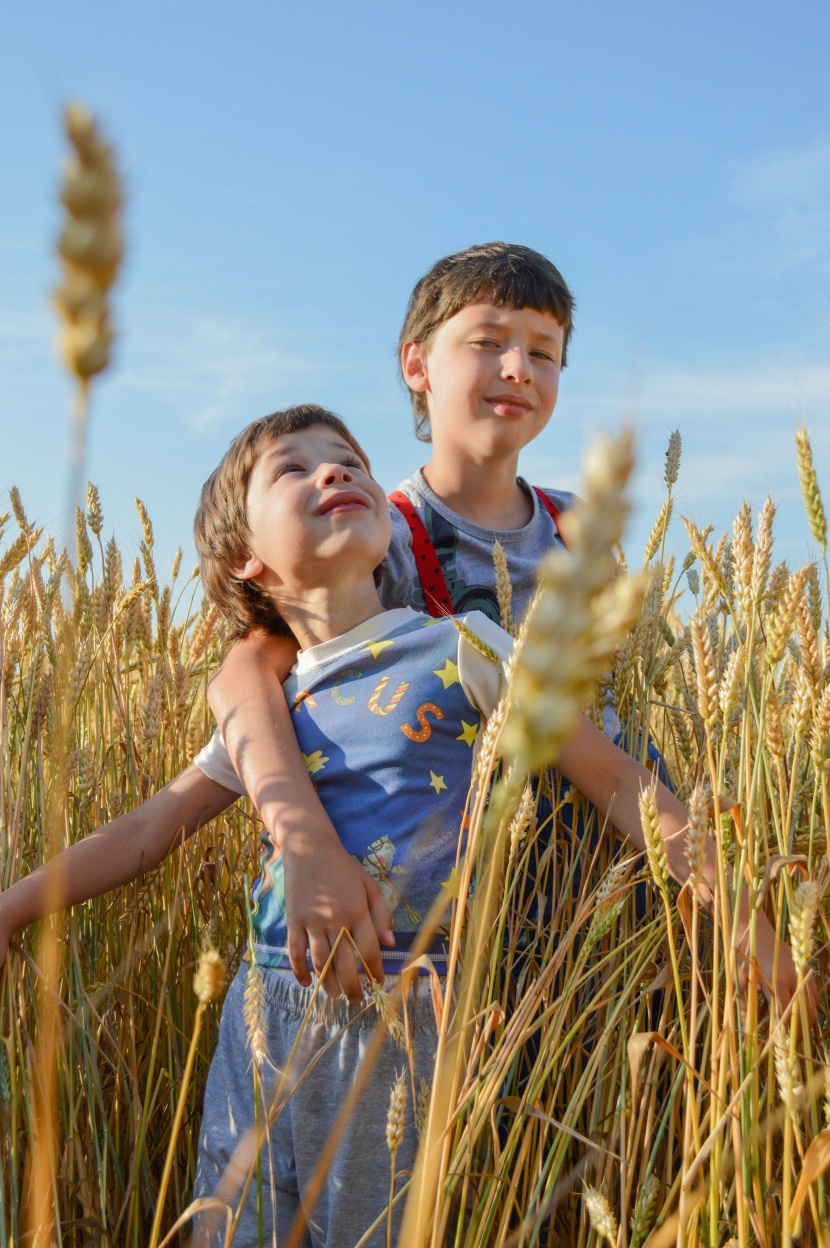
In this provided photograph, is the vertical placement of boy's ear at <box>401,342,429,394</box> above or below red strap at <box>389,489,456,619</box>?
above

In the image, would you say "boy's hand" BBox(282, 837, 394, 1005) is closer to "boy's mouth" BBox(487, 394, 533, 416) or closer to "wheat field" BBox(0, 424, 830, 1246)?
"wheat field" BBox(0, 424, 830, 1246)

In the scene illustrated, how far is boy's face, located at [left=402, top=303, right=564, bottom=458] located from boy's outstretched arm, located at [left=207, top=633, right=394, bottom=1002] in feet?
2.46

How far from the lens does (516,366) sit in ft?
6.10

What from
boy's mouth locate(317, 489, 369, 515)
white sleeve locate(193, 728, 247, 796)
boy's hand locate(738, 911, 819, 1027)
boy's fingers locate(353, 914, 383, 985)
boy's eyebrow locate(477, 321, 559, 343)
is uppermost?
boy's eyebrow locate(477, 321, 559, 343)

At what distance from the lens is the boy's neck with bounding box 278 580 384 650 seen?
59.1 inches

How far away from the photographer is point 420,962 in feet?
2.63

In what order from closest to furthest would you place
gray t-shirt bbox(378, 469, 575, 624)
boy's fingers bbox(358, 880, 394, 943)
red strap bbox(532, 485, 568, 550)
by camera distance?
boy's fingers bbox(358, 880, 394, 943) → gray t-shirt bbox(378, 469, 575, 624) → red strap bbox(532, 485, 568, 550)

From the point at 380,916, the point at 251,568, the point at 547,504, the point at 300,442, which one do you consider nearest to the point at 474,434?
the point at 547,504

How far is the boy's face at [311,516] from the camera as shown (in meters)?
1.43

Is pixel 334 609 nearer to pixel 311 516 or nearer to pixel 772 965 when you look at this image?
pixel 311 516

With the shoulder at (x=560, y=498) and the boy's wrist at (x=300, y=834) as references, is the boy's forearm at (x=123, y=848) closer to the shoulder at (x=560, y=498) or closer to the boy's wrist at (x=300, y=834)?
the boy's wrist at (x=300, y=834)

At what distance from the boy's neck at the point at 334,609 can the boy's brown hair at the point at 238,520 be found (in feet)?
0.51

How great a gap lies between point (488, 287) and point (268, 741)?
107cm

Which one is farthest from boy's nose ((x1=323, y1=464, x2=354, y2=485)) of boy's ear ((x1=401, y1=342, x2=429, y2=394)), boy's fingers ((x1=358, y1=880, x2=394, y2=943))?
boy's ear ((x1=401, y1=342, x2=429, y2=394))
